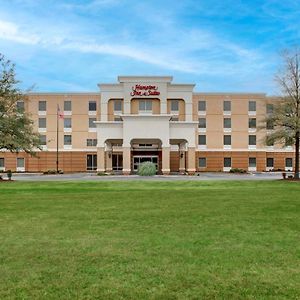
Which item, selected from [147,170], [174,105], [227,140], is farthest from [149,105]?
[227,140]

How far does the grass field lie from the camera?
20.1 feet

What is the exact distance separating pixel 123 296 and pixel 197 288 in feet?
3.49

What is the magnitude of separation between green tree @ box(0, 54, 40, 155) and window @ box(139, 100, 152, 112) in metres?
19.9

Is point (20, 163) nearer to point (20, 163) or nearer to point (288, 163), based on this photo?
point (20, 163)

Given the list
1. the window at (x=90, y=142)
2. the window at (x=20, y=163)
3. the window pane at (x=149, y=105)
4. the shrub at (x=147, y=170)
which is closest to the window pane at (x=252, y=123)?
the window pane at (x=149, y=105)

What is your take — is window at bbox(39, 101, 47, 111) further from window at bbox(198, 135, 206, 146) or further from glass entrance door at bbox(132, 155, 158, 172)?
window at bbox(198, 135, 206, 146)

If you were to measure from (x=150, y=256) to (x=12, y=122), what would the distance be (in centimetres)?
3916

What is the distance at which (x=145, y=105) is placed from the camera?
63.9m

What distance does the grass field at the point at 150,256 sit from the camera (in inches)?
241

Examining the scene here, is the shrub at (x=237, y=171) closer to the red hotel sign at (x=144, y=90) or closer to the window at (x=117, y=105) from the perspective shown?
the red hotel sign at (x=144, y=90)

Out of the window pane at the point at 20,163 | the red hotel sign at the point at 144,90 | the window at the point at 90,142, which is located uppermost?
the red hotel sign at the point at 144,90

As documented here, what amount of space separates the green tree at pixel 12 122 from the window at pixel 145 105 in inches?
784

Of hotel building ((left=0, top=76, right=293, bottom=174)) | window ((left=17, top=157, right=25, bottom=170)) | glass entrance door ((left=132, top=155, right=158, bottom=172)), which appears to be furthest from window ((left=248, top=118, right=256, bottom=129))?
window ((left=17, top=157, right=25, bottom=170))

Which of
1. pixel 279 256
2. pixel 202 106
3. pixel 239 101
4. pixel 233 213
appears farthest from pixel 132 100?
pixel 279 256
